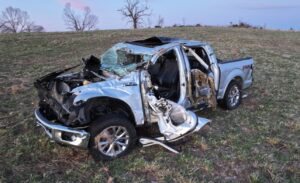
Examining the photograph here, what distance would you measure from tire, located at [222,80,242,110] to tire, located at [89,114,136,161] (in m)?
2.88

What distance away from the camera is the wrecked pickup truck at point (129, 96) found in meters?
4.23

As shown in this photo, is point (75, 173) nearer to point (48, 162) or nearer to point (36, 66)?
point (48, 162)

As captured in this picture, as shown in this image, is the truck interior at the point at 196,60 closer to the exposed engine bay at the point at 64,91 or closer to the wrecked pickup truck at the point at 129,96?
the wrecked pickup truck at the point at 129,96

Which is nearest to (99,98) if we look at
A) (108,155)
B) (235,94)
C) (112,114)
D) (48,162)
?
(112,114)

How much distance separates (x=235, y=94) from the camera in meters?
6.94

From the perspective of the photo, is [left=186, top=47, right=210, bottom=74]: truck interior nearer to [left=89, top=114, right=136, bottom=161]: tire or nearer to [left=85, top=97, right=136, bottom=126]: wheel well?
[left=85, top=97, right=136, bottom=126]: wheel well

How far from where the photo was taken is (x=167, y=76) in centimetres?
562

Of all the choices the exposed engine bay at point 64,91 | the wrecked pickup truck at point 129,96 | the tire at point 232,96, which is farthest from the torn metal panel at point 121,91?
the tire at point 232,96

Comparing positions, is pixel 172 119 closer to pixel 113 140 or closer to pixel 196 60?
pixel 113 140

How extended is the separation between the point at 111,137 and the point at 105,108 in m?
0.45

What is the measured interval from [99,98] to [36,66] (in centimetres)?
787

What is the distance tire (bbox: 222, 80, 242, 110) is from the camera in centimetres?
668

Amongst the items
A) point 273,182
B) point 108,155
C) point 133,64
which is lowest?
point 273,182

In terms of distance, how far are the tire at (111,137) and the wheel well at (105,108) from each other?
17 cm
